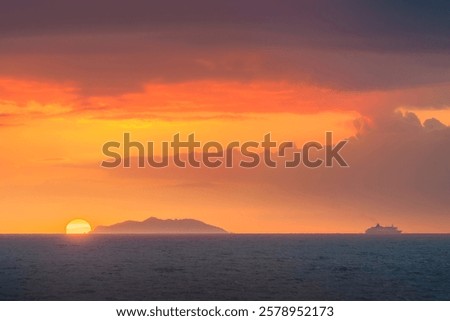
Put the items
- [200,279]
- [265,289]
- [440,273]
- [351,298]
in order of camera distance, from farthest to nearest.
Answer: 1. [440,273]
2. [200,279]
3. [265,289]
4. [351,298]

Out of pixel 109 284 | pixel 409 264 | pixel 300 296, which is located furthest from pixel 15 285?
pixel 409 264

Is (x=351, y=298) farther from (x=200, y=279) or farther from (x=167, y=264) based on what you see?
(x=167, y=264)

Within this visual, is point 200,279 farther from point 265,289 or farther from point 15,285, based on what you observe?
point 15,285

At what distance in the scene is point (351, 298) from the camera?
289ft

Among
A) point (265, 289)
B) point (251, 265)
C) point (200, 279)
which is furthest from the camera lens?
point (251, 265)

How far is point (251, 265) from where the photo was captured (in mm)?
139875
